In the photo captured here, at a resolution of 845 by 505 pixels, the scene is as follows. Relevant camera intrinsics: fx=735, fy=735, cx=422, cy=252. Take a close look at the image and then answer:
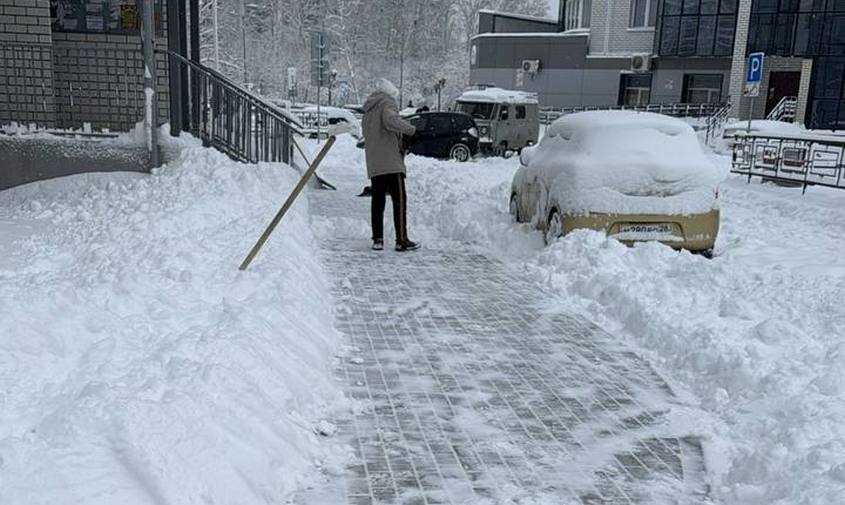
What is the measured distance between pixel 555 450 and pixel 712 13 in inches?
1427

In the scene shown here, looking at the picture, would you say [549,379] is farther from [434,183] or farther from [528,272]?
[434,183]

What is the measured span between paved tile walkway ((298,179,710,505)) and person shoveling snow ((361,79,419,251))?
1.75m

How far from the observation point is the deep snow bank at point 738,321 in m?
3.30

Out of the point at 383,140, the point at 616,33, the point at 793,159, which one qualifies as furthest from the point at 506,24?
the point at 383,140

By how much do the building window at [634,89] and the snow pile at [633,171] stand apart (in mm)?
32368

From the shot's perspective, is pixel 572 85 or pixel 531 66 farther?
pixel 531 66

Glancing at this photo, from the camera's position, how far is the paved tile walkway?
327 cm

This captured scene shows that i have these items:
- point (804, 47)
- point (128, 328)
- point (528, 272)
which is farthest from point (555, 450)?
point (804, 47)

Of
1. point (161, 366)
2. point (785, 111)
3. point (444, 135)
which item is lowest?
point (444, 135)

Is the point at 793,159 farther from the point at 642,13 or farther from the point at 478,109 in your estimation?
the point at 642,13

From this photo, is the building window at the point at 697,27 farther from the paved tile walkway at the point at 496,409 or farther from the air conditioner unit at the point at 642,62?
the paved tile walkway at the point at 496,409

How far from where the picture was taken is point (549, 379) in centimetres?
454

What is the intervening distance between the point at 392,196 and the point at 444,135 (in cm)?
1404

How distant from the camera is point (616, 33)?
39094mm
